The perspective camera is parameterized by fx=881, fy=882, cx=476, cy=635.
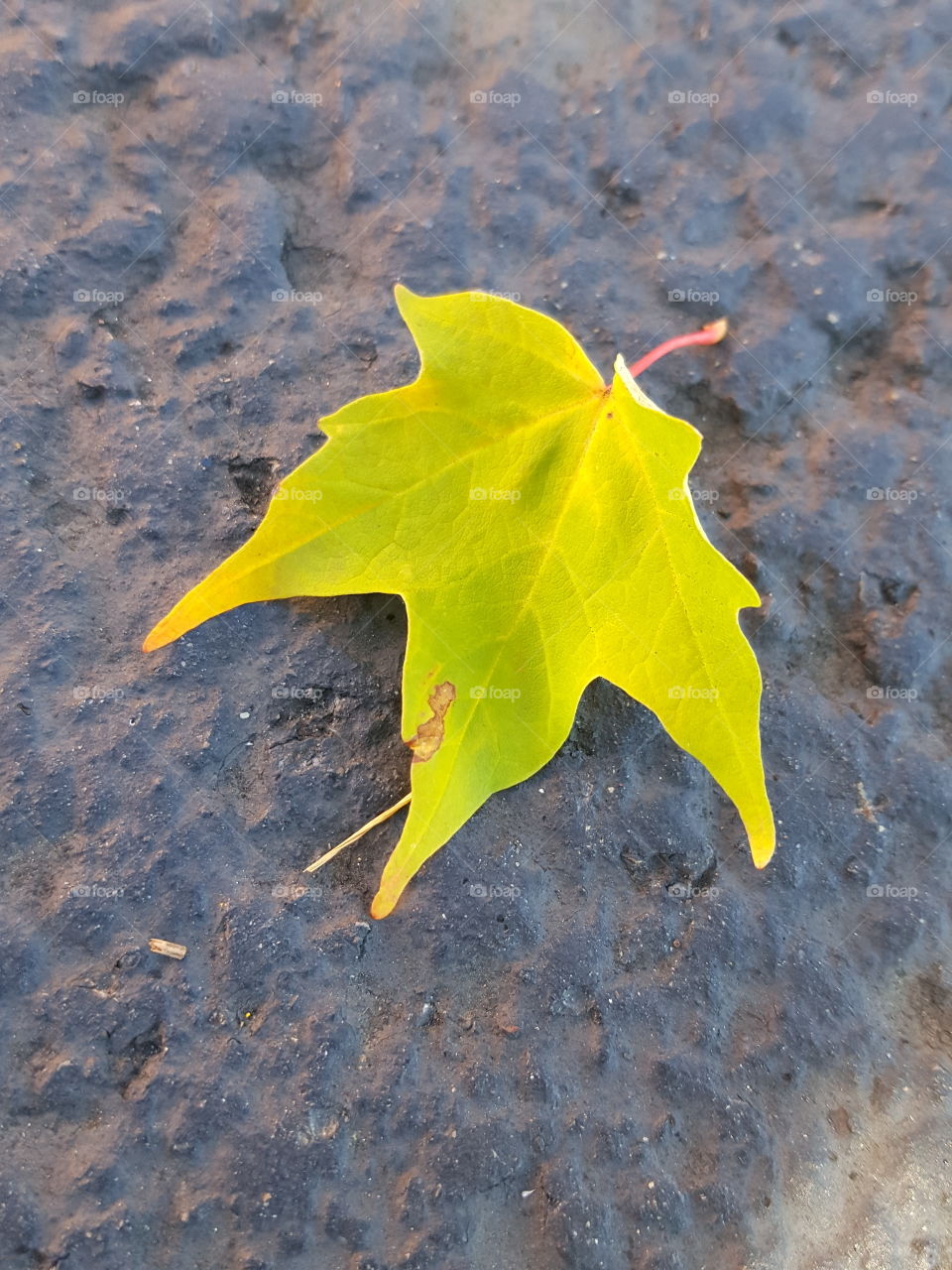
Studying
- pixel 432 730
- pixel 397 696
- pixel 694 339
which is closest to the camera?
pixel 432 730

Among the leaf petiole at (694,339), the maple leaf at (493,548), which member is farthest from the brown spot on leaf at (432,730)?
the leaf petiole at (694,339)

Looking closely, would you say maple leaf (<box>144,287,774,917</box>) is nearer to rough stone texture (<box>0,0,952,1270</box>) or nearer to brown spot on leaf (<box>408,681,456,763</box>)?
brown spot on leaf (<box>408,681,456,763</box>)

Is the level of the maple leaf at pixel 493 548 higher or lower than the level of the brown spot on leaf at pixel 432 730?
higher

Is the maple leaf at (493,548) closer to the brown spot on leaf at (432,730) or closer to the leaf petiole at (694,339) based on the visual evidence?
the brown spot on leaf at (432,730)

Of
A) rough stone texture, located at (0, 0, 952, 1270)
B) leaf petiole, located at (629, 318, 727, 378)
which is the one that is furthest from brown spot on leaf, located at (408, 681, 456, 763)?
leaf petiole, located at (629, 318, 727, 378)

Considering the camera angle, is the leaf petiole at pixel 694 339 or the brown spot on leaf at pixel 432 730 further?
the leaf petiole at pixel 694 339

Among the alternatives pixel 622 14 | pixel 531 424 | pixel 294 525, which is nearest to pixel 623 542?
pixel 531 424

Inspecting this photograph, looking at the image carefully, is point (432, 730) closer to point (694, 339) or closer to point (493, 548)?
point (493, 548)

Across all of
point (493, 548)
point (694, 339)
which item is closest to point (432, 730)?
point (493, 548)
